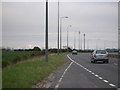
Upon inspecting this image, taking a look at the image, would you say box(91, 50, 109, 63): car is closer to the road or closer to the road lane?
the road lane

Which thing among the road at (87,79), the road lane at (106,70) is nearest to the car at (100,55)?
the road lane at (106,70)

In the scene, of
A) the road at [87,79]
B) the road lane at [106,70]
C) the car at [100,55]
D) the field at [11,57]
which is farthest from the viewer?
the car at [100,55]

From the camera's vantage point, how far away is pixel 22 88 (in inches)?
476

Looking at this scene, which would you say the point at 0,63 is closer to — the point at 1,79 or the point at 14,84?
the point at 1,79

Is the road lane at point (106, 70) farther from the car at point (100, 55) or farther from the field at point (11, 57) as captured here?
the field at point (11, 57)

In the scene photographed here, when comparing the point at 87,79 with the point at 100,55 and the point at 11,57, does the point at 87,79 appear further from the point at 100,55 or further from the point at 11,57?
the point at 100,55

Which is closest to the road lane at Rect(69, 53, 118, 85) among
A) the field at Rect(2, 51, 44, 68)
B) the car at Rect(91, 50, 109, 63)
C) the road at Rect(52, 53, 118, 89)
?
the road at Rect(52, 53, 118, 89)

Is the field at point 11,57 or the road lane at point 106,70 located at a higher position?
the field at point 11,57

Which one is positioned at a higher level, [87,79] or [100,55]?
[100,55]

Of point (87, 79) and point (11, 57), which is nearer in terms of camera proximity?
point (87, 79)

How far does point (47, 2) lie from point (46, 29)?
2758mm

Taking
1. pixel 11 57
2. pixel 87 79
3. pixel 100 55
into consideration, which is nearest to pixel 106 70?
pixel 11 57

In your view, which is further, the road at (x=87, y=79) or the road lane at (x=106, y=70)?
the road lane at (x=106, y=70)

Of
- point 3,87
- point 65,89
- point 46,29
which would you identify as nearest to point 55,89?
point 65,89
